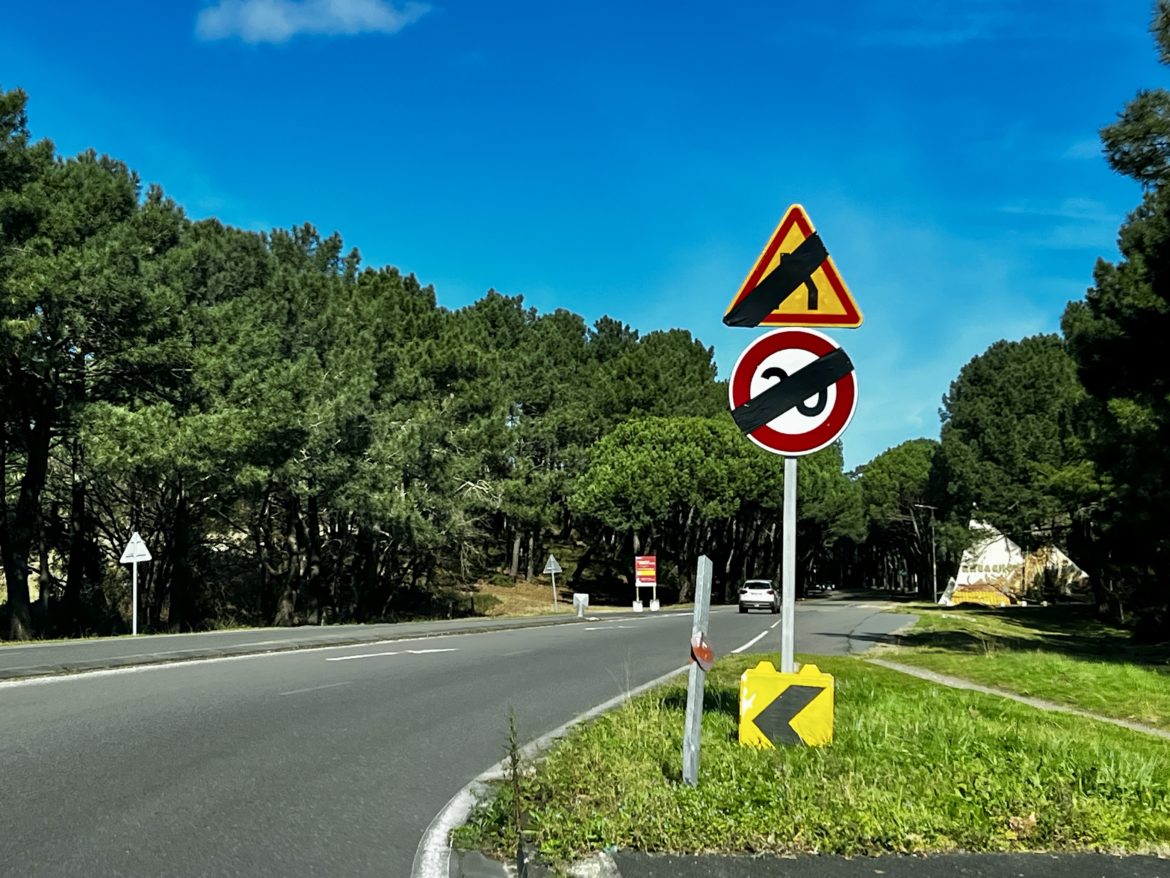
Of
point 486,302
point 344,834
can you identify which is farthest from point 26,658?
point 486,302

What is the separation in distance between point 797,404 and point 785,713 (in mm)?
1903

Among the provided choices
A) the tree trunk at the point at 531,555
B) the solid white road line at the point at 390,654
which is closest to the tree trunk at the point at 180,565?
the solid white road line at the point at 390,654

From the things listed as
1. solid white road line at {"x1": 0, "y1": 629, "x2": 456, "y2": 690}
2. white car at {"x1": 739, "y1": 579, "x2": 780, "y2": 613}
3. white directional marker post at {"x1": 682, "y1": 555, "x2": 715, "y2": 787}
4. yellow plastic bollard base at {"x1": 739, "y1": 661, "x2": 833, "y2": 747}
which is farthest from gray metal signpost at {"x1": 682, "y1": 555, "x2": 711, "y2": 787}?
white car at {"x1": 739, "y1": 579, "x2": 780, "y2": 613}

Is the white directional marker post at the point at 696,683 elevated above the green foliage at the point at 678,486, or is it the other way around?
the green foliage at the point at 678,486

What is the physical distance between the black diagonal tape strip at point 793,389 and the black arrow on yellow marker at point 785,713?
5.40ft

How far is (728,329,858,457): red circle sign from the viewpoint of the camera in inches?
249

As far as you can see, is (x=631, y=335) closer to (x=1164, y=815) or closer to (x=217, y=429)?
(x=217, y=429)

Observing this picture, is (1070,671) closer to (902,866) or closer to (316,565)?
(902,866)

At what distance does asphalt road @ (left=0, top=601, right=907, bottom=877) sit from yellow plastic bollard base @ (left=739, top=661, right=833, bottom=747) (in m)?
2.03

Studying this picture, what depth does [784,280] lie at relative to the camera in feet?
21.8

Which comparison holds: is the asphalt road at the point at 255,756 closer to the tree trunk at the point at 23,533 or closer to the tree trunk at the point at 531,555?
the tree trunk at the point at 23,533

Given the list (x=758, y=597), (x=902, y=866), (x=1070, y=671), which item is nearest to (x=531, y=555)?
(x=758, y=597)

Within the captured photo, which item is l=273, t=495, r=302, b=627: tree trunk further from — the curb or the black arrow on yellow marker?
the black arrow on yellow marker

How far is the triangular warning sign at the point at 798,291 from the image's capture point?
21.7 ft
